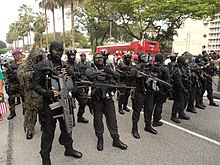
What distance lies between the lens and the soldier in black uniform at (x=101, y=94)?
329 centimetres

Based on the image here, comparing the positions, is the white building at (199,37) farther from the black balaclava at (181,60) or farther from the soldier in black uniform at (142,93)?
the soldier in black uniform at (142,93)

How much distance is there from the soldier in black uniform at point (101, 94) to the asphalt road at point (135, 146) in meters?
0.28

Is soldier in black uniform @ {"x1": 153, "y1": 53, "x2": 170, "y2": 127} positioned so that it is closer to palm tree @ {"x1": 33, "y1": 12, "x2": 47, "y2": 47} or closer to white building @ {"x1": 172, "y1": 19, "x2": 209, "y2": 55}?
palm tree @ {"x1": 33, "y1": 12, "x2": 47, "y2": 47}

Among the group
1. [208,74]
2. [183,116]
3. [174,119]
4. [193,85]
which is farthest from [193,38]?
[174,119]

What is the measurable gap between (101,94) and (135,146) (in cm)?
116

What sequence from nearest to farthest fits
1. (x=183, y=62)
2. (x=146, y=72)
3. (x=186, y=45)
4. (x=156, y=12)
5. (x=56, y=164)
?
(x=56, y=164) < (x=146, y=72) < (x=183, y=62) < (x=156, y=12) < (x=186, y=45)

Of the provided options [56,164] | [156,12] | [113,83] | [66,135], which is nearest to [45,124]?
[66,135]

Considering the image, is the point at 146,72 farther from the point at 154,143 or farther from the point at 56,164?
the point at 56,164

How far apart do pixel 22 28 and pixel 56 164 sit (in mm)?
60852

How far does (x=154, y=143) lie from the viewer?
145 inches

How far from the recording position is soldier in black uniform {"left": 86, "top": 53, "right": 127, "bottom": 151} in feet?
10.8

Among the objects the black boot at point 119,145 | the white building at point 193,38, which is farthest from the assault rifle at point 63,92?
the white building at point 193,38

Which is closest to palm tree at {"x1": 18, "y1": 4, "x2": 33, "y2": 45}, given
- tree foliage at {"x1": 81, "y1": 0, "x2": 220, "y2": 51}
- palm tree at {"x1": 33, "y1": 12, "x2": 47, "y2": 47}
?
palm tree at {"x1": 33, "y1": 12, "x2": 47, "y2": 47}

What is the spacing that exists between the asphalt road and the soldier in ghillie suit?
1.00 feet
